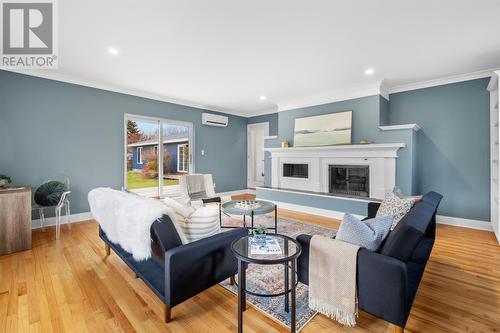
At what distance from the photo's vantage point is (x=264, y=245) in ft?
5.41

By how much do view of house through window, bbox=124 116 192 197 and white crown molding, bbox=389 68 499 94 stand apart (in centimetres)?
480

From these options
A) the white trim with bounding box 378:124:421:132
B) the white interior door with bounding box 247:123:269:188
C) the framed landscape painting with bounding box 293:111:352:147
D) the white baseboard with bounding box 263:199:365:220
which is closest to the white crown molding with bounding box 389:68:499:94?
the white trim with bounding box 378:124:421:132

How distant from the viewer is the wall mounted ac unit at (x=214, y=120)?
611 centimetres

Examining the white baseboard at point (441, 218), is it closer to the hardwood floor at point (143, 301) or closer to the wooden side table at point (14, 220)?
the hardwood floor at point (143, 301)

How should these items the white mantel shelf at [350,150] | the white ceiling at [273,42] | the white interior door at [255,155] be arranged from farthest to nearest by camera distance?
the white interior door at [255,155] < the white mantel shelf at [350,150] < the white ceiling at [273,42]

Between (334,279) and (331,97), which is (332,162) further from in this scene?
(334,279)

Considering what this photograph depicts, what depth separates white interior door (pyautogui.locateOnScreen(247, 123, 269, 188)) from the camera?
290 inches

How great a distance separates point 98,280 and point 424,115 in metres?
5.61

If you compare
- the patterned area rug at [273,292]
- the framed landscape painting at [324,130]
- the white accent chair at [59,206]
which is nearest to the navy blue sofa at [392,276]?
the patterned area rug at [273,292]

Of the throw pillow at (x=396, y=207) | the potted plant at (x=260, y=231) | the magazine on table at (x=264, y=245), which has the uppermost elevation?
the throw pillow at (x=396, y=207)

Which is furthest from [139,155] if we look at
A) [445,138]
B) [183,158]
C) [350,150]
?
[445,138]

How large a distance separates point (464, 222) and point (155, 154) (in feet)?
20.6

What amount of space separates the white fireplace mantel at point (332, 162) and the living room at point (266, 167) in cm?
4

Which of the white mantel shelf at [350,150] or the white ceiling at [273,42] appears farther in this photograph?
the white mantel shelf at [350,150]
